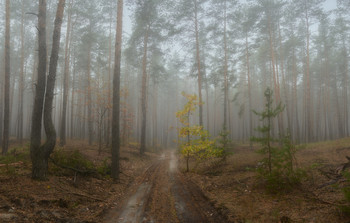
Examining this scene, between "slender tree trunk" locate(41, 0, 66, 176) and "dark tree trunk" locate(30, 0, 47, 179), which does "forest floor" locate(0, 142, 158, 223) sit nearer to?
"dark tree trunk" locate(30, 0, 47, 179)

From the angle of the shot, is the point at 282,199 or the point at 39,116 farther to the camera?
the point at 39,116

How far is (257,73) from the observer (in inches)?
1407

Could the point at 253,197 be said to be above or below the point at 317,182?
below

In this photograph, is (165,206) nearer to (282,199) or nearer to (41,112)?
(282,199)

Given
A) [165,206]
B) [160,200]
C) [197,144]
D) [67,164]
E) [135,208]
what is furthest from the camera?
[197,144]

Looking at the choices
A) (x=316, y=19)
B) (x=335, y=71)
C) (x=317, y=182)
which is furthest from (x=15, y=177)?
(x=335, y=71)

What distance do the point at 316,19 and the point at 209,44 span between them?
10.1 metres

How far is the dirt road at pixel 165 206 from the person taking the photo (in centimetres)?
482

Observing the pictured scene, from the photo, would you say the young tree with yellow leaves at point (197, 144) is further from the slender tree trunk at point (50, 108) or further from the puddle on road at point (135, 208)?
the slender tree trunk at point (50, 108)

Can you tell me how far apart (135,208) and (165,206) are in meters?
0.95

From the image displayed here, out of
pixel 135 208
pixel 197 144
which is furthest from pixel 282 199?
pixel 197 144

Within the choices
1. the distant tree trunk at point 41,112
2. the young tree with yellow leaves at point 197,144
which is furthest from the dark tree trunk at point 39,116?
the young tree with yellow leaves at point 197,144

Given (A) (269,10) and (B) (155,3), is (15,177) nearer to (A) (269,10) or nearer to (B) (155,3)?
(B) (155,3)

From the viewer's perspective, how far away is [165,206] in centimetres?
573
